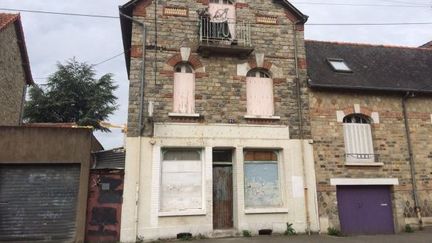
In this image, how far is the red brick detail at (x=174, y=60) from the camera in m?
12.9

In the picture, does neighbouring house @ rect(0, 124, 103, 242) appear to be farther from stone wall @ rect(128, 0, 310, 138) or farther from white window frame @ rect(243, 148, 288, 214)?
white window frame @ rect(243, 148, 288, 214)

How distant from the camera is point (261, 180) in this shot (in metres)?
12.9

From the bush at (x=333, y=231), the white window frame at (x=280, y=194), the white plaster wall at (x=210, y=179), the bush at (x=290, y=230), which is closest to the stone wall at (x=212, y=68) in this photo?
the white plaster wall at (x=210, y=179)

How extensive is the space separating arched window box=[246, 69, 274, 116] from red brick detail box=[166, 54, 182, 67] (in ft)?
8.00

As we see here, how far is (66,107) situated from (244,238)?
A: 23.6m

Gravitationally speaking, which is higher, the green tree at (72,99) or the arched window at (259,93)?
the green tree at (72,99)

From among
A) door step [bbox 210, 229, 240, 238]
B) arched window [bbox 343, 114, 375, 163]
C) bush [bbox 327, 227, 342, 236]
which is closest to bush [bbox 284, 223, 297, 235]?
bush [bbox 327, 227, 342, 236]

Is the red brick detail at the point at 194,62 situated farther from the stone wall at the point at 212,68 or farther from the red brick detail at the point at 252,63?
the red brick detail at the point at 252,63

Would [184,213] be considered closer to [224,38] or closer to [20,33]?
[224,38]

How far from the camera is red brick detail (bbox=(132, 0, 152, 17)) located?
43.1ft

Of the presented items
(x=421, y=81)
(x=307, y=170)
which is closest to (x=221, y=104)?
(x=307, y=170)

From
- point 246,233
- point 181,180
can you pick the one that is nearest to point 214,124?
point 181,180

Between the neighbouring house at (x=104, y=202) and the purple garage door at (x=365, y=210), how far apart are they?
7.22m

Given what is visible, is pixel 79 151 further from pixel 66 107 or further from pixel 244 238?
pixel 66 107
